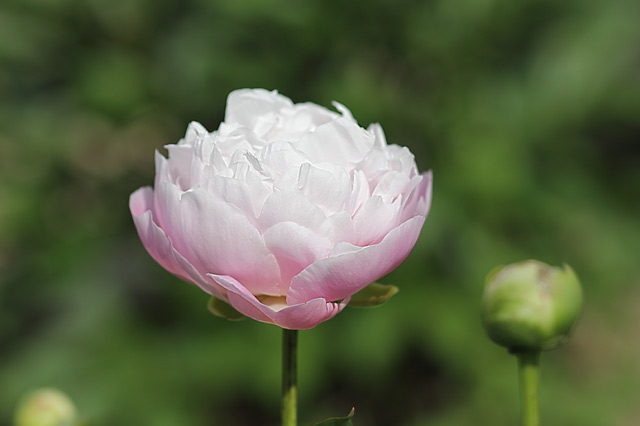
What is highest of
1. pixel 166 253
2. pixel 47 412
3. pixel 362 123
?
pixel 362 123

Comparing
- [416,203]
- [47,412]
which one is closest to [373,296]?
[416,203]

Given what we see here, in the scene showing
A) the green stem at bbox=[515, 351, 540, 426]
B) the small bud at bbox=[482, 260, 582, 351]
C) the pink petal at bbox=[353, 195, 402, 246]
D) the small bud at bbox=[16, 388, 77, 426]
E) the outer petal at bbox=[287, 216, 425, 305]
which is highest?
the pink petal at bbox=[353, 195, 402, 246]

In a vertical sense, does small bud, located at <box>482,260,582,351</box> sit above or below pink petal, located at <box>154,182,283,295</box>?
below

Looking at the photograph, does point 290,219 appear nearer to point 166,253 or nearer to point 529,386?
point 166,253

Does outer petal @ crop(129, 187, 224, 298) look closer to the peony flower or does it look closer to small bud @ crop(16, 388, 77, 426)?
the peony flower

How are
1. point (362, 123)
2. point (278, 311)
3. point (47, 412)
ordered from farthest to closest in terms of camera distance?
1. point (362, 123)
2. point (47, 412)
3. point (278, 311)

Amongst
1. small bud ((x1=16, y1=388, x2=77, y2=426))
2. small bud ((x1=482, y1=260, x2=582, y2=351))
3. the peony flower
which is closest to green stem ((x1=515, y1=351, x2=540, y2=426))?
small bud ((x1=482, y1=260, x2=582, y2=351))

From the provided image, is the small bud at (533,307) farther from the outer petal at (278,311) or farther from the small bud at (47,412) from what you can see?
the small bud at (47,412)
